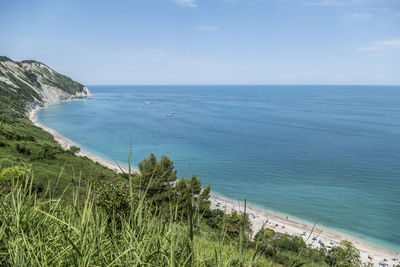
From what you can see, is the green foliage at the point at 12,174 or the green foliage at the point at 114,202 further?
the green foliage at the point at 114,202

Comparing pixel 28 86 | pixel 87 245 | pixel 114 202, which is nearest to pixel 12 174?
pixel 87 245

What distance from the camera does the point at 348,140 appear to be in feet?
200

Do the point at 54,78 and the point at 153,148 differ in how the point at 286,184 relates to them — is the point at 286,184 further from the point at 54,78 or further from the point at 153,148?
the point at 54,78

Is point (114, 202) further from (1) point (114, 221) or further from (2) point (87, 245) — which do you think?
(2) point (87, 245)

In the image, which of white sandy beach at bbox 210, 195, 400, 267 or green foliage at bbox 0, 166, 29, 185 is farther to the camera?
white sandy beach at bbox 210, 195, 400, 267

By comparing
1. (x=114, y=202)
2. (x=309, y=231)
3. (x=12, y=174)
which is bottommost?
(x=309, y=231)

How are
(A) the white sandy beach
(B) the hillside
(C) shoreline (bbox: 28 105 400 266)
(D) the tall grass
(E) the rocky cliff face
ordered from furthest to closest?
(E) the rocky cliff face
(C) shoreline (bbox: 28 105 400 266)
(A) the white sandy beach
(B) the hillside
(D) the tall grass

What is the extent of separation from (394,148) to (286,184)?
3165 centimetres

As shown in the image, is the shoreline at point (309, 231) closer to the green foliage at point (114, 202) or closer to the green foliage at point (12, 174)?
the green foliage at point (114, 202)

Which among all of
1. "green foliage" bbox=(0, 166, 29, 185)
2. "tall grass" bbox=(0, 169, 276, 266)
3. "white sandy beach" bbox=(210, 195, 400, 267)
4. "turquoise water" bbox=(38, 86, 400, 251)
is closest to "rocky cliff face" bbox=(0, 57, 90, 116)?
"turquoise water" bbox=(38, 86, 400, 251)

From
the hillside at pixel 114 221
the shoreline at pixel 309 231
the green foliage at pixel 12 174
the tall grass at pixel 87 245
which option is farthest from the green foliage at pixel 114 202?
the shoreline at pixel 309 231

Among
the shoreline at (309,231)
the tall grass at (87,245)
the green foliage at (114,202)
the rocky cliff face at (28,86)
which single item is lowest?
the shoreline at (309,231)

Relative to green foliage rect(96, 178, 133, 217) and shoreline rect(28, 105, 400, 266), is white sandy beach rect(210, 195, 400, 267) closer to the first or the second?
shoreline rect(28, 105, 400, 266)

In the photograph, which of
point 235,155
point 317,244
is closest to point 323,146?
point 235,155
